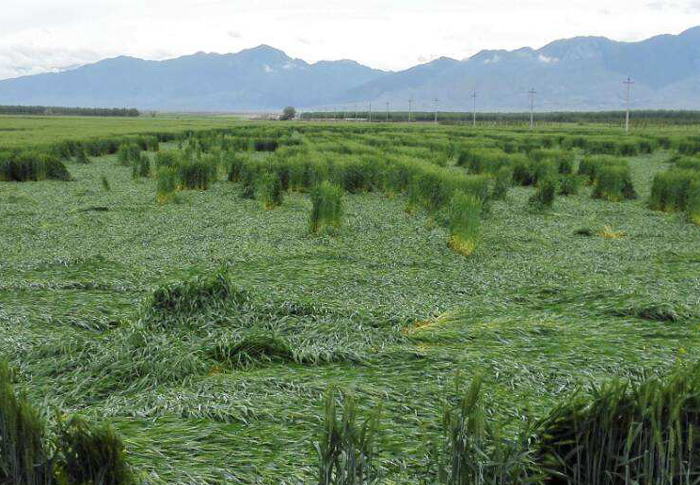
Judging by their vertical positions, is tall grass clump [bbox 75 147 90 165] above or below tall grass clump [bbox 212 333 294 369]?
above

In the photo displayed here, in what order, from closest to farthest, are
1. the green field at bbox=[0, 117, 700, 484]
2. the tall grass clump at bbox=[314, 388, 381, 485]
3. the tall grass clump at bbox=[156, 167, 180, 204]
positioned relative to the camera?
the tall grass clump at bbox=[314, 388, 381, 485] → the green field at bbox=[0, 117, 700, 484] → the tall grass clump at bbox=[156, 167, 180, 204]

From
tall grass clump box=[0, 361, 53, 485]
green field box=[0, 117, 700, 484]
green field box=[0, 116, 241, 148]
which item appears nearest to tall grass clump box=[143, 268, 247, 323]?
green field box=[0, 117, 700, 484]

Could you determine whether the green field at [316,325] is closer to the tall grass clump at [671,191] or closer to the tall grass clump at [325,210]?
the tall grass clump at [325,210]

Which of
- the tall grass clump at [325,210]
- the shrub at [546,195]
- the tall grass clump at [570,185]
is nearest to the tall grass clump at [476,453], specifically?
the tall grass clump at [325,210]

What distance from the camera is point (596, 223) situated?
12602mm

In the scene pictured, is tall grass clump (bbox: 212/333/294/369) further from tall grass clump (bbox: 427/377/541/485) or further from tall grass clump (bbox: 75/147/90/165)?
tall grass clump (bbox: 75/147/90/165)

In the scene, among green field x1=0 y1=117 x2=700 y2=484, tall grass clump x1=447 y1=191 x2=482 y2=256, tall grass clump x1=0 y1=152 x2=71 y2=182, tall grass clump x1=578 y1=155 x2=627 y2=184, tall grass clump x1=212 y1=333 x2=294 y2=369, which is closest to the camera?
green field x1=0 y1=117 x2=700 y2=484

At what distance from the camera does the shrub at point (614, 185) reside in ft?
52.6

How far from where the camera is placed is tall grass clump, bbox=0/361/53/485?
3.14 m

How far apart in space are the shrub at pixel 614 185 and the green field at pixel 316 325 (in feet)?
11.6

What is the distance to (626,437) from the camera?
11.0ft

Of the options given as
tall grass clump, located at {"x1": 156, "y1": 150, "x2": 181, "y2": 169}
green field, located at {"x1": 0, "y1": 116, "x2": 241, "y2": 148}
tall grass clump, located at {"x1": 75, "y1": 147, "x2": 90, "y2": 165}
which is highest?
green field, located at {"x1": 0, "y1": 116, "x2": 241, "y2": 148}

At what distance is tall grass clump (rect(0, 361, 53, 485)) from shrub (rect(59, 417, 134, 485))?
10cm

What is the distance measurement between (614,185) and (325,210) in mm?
8618
